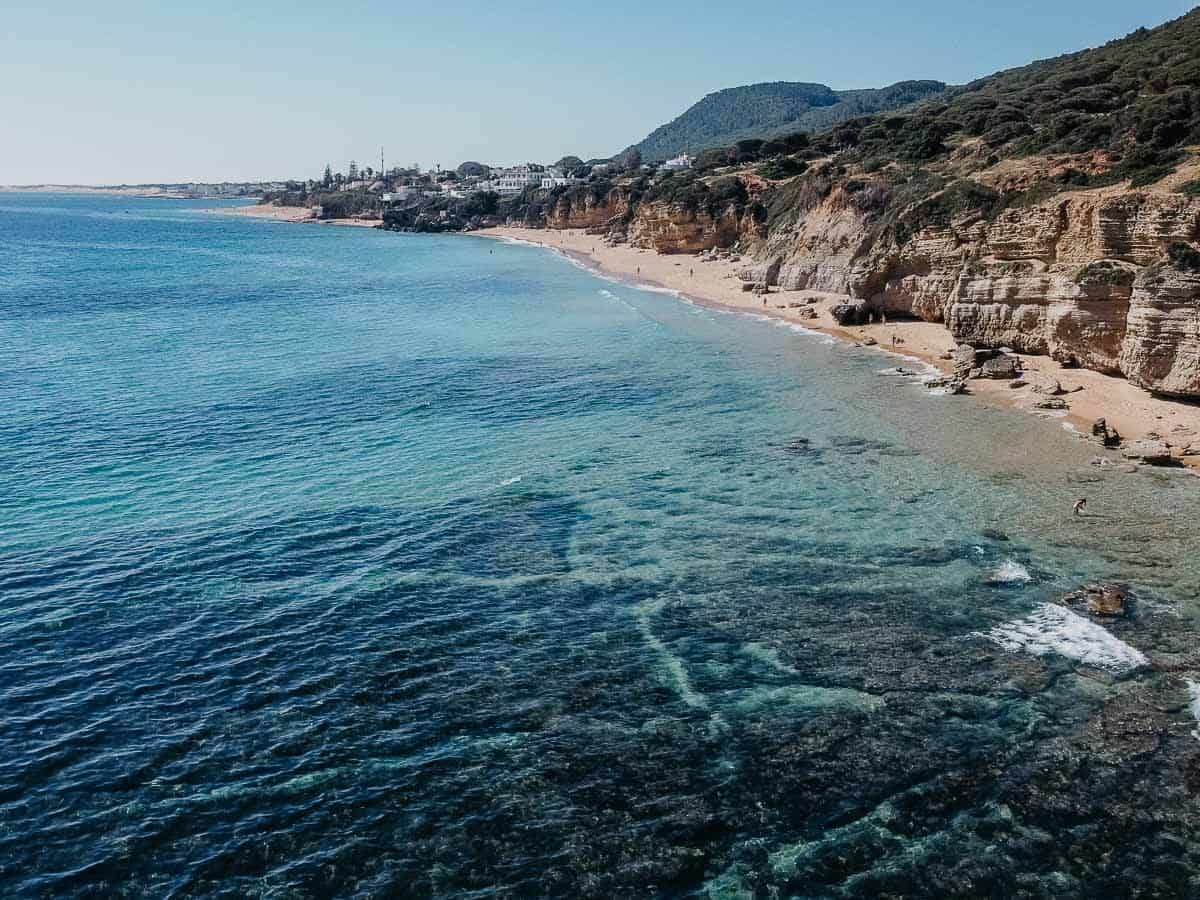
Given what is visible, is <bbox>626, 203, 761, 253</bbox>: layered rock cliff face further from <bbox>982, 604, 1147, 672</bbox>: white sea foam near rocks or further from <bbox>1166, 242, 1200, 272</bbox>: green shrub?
<bbox>982, 604, 1147, 672</bbox>: white sea foam near rocks

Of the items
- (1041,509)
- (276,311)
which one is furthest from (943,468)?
(276,311)

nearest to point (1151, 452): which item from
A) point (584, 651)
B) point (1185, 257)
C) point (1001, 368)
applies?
point (1185, 257)

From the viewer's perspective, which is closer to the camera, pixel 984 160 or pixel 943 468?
pixel 943 468

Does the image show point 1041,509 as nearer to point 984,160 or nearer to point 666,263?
point 984,160

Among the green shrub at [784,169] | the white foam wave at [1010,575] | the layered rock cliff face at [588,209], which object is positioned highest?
the green shrub at [784,169]

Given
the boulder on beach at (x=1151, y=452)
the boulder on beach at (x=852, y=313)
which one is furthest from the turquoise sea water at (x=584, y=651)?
the boulder on beach at (x=852, y=313)

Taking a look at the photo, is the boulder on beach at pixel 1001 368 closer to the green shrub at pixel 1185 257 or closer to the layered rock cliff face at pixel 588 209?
the green shrub at pixel 1185 257

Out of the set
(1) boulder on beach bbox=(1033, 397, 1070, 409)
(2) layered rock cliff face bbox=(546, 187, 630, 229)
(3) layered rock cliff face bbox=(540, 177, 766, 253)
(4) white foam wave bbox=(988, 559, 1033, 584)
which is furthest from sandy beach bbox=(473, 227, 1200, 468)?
(2) layered rock cliff face bbox=(546, 187, 630, 229)
